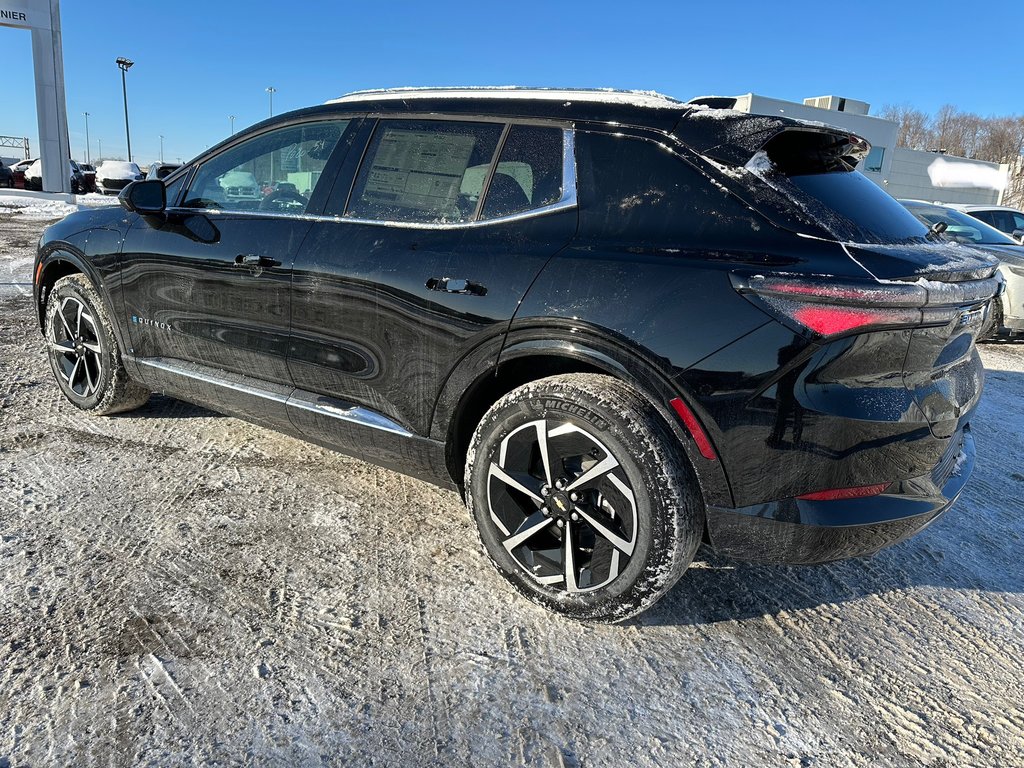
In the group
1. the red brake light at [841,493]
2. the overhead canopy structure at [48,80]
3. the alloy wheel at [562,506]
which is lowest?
the alloy wheel at [562,506]

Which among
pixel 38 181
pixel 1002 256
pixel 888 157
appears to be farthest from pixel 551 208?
pixel 888 157

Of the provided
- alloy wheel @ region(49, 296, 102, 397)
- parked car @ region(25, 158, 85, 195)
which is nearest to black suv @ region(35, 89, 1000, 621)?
alloy wheel @ region(49, 296, 102, 397)

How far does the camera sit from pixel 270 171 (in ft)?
10.9

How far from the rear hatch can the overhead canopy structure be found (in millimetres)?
31777

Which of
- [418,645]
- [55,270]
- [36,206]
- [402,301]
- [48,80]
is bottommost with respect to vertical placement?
[418,645]

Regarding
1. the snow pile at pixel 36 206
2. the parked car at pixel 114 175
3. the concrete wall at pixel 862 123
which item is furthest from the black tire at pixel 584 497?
the concrete wall at pixel 862 123

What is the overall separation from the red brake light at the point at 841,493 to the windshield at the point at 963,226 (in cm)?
756

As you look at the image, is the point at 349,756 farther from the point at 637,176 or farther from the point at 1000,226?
the point at 1000,226

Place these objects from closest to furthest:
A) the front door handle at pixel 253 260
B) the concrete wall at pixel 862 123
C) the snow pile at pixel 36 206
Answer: the front door handle at pixel 253 260 < the snow pile at pixel 36 206 < the concrete wall at pixel 862 123

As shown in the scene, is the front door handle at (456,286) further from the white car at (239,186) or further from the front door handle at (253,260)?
the white car at (239,186)

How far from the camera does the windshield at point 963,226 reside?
837 centimetres

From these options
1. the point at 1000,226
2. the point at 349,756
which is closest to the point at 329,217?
the point at 349,756

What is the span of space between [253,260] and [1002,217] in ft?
41.1

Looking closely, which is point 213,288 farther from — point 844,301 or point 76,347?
point 844,301
